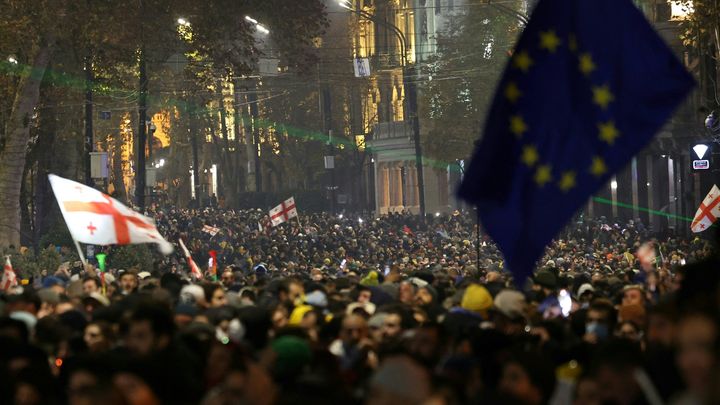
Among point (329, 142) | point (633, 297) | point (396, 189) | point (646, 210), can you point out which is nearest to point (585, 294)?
point (633, 297)

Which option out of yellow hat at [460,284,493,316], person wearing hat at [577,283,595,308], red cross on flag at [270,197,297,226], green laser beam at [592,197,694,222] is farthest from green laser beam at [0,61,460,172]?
yellow hat at [460,284,493,316]

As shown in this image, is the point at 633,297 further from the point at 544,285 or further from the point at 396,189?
the point at 396,189

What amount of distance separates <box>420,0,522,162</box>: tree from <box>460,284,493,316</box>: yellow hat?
67574mm

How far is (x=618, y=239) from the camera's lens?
5381 cm

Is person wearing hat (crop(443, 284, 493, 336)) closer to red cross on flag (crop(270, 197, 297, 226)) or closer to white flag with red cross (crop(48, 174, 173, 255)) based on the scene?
white flag with red cross (crop(48, 174, 173, 255))

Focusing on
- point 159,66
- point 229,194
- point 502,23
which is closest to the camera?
point 159,66

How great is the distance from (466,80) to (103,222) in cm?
6690

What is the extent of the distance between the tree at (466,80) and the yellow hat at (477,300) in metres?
67.6

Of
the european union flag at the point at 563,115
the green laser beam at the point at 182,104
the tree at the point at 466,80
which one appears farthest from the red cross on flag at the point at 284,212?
the european union flag at the point at 563,115

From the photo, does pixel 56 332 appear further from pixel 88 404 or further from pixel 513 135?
pixel 88 404

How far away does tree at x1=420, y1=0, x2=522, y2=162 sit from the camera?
284ft

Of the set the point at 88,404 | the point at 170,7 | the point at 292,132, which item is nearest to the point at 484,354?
the point at 88,404

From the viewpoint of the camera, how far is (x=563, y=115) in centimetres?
1288

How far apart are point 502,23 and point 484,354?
252 feet
